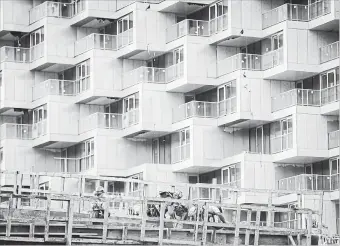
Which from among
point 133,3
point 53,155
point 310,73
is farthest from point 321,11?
point 53,155

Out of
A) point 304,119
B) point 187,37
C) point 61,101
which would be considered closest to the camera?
point 304,119

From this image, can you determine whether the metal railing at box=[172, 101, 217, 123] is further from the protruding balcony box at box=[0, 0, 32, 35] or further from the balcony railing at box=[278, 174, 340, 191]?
the protruding balcony box at box=[0, 0, 32, 35]

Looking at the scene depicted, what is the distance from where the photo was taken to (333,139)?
105 meters

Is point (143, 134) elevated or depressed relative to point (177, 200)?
elevated

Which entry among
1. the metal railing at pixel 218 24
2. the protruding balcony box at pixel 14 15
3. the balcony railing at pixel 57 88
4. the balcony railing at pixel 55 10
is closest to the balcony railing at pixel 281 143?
the metal railing at pixel 218 24

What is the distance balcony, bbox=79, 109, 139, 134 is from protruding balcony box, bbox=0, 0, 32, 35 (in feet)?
29.5

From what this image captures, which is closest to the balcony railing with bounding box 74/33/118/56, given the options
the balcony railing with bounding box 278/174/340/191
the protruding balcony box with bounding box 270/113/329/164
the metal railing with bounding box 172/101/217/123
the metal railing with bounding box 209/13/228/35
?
the metal railing with bounding box 172/101/217/123

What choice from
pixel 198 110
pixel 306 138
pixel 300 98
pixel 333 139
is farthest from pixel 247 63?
pixel 333 139

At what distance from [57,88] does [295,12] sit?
21.4 metres

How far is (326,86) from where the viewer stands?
106250 millimetres

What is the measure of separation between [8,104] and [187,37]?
643 inches

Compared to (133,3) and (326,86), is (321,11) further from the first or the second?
(133,3)

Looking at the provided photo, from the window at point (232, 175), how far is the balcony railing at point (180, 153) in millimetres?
3154

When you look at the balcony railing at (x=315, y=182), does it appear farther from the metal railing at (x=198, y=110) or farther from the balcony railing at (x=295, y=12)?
the balcony railing at (x=295, y=12)
